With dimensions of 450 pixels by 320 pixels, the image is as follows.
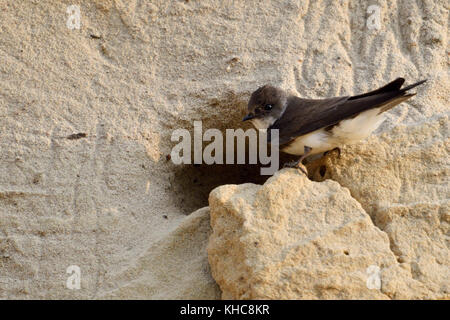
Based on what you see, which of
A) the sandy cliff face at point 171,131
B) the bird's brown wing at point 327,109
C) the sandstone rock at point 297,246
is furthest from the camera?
the bird's brown wing at point 327,109

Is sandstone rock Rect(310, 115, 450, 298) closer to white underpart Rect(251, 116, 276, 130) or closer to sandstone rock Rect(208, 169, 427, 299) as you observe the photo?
sandstone rock Rect(208, 169, 427, 299)

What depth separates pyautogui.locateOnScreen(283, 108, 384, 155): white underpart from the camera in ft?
10.5

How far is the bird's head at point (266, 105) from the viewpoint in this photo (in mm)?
3654

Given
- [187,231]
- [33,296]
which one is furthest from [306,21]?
[33,296]

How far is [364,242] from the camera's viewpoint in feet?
8.84

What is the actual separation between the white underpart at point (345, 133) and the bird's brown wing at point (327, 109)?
0.13 feet

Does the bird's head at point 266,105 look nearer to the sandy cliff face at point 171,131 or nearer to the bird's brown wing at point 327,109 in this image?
the bird's brown wing at point 327,109

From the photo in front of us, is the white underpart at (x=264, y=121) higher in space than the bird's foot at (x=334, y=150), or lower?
higher

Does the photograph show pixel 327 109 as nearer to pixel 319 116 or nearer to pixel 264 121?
pixel 319 116

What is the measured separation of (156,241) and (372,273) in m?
1.13

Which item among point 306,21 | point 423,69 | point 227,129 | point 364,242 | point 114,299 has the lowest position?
point 114,299

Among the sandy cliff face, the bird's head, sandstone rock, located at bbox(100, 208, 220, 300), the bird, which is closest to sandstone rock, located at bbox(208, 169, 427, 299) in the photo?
the sandy cliff face

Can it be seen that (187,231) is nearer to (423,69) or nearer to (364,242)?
(364,242)

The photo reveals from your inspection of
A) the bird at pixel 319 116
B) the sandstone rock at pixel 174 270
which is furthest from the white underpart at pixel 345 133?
the sandstone rock at pixel 174 270
